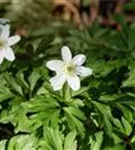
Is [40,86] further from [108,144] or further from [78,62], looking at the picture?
[108,144]

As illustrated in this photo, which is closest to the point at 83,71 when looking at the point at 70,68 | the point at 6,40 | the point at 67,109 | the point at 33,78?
the point at 70,68

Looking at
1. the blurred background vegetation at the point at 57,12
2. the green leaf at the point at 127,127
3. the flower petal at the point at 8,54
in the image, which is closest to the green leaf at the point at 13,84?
the flower petal at the point at 8,54

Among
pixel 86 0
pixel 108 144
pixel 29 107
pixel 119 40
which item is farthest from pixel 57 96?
pixel 86 0

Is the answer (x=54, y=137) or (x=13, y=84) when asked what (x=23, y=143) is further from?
(x=13, y=84)

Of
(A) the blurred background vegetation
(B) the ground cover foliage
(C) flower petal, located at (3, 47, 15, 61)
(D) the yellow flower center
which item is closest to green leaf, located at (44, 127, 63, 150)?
(B) the ground cover foliage

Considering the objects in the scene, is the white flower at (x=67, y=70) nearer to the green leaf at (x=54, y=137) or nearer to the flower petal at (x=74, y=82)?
the flower petal at (x=74, y=82)
